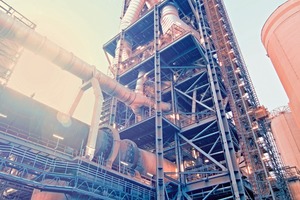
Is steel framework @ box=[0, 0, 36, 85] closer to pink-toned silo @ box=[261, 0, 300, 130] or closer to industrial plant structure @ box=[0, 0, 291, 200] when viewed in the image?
industrial plant structure @ box=[0, 0, 291, 200]

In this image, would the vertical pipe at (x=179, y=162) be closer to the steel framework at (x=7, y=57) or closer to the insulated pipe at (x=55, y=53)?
the insulated pipe at (x=55, y=53)

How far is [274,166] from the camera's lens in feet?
79.4

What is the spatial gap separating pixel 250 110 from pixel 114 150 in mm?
17839

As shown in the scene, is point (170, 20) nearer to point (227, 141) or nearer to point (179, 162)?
point (227, 141)

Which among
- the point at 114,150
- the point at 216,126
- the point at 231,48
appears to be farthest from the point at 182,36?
the point at 231,48

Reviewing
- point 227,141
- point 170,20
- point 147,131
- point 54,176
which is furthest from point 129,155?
point 170,20

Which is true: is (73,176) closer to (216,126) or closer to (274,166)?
(216,126)

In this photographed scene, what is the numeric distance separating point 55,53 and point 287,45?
13704 mm

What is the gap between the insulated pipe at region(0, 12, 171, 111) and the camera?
46.7 feet

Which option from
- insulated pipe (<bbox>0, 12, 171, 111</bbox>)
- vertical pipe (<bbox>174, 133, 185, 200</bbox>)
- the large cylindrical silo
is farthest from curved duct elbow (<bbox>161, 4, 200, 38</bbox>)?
the large cylindrical silo

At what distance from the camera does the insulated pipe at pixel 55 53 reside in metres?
14.2

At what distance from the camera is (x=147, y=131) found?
19.2m

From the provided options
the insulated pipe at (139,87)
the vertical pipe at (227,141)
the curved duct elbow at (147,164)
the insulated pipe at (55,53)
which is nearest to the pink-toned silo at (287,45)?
the vertical pipe at (227,141)

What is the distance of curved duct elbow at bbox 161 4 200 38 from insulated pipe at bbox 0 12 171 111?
25.1 feet
